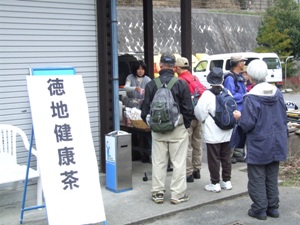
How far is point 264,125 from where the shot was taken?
436 centimetres

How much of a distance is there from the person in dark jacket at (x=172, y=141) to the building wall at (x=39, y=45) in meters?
1.14

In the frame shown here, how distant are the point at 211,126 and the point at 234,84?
4.53 feet

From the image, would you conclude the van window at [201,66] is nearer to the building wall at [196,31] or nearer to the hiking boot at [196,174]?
the building wall at [196,31]

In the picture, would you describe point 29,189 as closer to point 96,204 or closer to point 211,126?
point 96,204

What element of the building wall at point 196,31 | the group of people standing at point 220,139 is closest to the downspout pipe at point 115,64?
the group of people standing at point 220,139

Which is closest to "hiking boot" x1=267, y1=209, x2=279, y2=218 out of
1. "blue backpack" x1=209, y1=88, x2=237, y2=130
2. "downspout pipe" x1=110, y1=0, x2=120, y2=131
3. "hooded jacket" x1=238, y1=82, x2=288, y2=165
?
"hooded jacket" x1=238, y1=82, x2=288, y2=165

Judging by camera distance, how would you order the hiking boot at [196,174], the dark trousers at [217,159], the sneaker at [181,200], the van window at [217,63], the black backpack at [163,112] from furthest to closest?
the van window at [217,63]
the hiking boot at [196,174]
the dark trousers at [217,159]
the sneaker at [181,200]
the black backpack at [163,112]

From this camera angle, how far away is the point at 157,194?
4.97 metres

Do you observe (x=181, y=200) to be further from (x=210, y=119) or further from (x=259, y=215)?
(x=210, y=119)

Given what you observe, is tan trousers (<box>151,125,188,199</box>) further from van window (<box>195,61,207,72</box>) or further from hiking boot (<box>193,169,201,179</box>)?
van window (<box>195,61,207,72</box>)

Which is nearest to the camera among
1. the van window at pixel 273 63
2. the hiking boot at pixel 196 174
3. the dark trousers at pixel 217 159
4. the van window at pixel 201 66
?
the dark trousers at pixel 217 159

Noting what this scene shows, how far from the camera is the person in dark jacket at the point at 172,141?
485 centimetres

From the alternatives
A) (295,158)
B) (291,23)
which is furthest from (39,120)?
(291,23)

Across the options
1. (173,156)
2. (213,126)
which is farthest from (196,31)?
(173,156)
